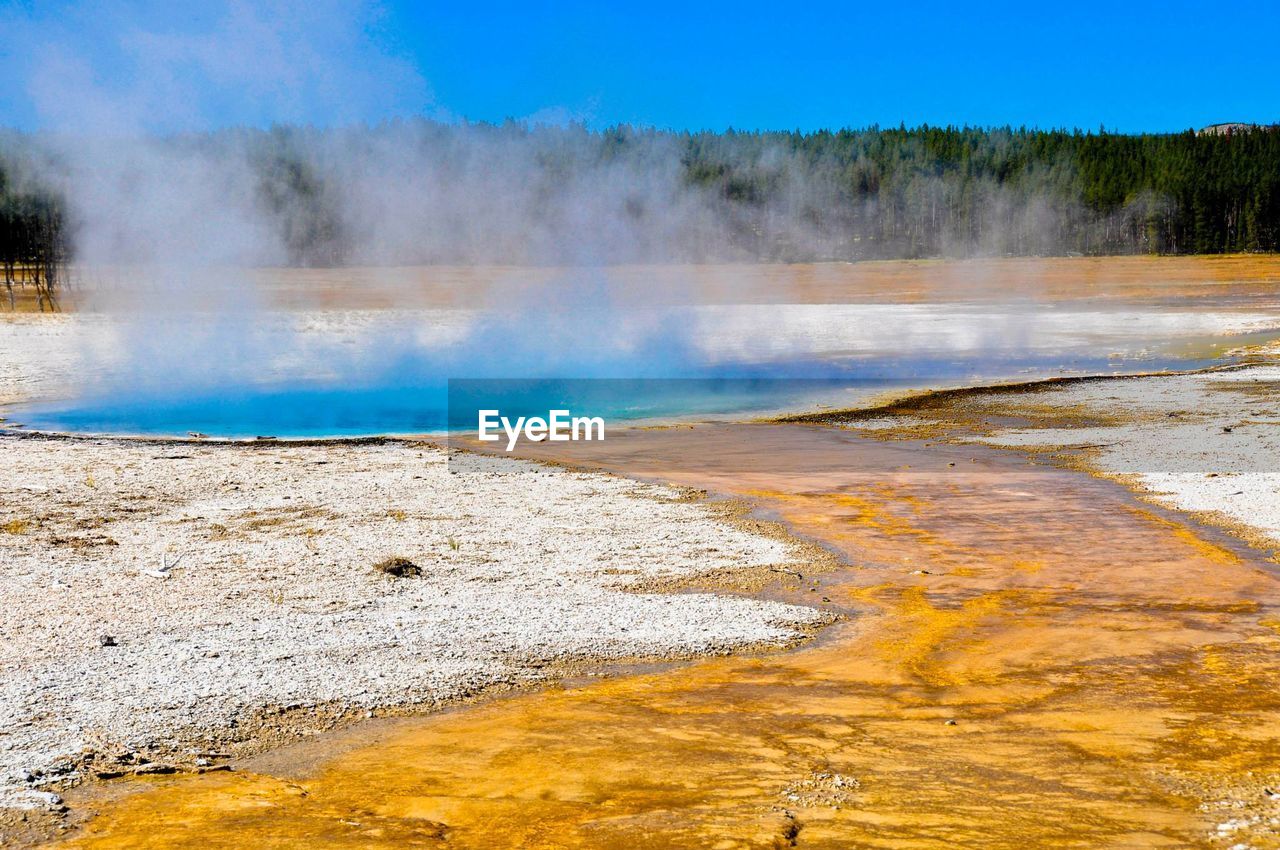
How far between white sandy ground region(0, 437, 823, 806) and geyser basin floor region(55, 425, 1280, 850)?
499mm

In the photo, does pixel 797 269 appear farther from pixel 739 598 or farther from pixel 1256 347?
pixel 739 598

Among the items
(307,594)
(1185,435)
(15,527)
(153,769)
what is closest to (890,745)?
(153,769)

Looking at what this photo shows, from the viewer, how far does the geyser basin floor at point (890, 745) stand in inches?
131

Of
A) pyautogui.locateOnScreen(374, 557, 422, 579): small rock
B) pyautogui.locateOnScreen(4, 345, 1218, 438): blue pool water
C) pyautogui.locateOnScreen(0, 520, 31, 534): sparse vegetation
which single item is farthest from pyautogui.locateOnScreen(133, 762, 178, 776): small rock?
pyautogui.locateOnScreen(4, 345, 1218, 438): blue pool water

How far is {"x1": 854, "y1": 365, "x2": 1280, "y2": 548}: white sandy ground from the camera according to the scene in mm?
8727

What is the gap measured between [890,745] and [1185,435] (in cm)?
922

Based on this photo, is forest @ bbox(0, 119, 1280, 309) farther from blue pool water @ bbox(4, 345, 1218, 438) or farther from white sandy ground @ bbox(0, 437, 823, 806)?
white sandy ground @ bbox(0, 437, 823, 806)

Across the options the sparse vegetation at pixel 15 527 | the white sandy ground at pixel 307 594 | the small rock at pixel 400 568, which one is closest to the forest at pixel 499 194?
the white sandy ground at pixel 307 594

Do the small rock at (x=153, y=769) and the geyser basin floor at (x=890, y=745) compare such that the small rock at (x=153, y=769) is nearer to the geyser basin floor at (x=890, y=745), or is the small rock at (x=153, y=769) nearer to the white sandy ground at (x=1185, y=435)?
the geyser basin floor at (x=890, y=745)

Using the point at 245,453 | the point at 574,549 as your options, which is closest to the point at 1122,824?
the point at 574,549

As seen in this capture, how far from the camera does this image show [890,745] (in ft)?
13.2

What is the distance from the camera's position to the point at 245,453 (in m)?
11.3

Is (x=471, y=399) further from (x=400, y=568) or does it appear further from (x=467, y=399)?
(x=400, y=568)

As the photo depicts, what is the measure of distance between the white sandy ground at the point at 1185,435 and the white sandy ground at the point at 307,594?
377 centimetres
